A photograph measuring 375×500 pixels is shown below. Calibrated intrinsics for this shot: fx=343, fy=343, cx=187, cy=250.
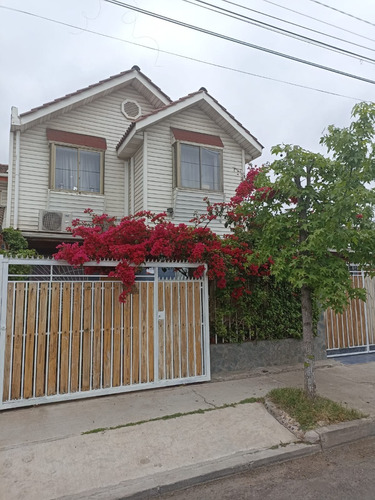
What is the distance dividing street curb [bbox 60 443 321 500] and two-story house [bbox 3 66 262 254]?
23.3 ft

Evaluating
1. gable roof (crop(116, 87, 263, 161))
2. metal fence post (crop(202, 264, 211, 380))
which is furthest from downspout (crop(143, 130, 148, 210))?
metal fence post (crop(202, 264, 211, 380))

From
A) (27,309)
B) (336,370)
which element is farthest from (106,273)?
(336,370)

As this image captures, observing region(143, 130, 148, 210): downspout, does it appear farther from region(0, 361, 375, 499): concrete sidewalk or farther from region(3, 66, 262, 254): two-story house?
region(0, 361, 375, 499): concrete sidewalk

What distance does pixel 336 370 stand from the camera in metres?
7.14

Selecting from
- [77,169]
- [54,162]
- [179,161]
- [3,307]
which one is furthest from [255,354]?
[54,162]

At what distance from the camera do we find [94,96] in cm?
1080

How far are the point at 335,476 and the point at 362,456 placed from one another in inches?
25.9

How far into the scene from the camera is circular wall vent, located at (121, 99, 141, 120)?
451 inches

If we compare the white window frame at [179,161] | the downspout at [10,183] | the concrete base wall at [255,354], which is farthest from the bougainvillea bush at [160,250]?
the downspout at [10,183]

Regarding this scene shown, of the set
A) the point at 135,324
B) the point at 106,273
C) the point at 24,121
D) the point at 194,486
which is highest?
the point at 24,121

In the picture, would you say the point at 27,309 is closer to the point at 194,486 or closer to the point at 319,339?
the point at 194,486

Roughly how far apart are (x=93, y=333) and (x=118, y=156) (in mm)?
7156

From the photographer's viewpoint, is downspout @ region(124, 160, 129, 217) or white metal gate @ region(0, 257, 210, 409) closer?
white metal gate @ region(0, 257, 210, 409)

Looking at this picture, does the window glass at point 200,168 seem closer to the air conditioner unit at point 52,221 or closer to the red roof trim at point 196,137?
the red roof trim at point 196,137
